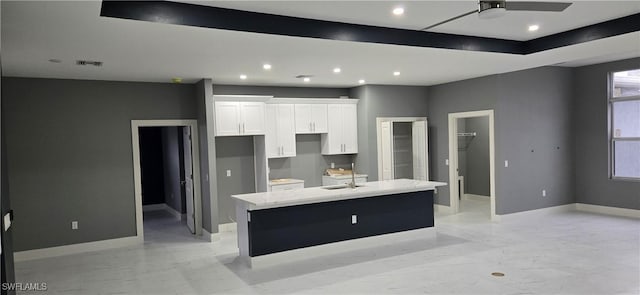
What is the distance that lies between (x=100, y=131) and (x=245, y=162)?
231 cm

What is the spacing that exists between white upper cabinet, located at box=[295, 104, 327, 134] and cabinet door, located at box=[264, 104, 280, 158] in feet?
1.40

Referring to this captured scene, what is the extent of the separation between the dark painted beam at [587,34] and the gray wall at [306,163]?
3918 millimetres

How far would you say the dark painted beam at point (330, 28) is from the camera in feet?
11.1

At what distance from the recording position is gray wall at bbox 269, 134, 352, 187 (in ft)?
25.3

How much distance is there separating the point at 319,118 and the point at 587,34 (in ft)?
14.1

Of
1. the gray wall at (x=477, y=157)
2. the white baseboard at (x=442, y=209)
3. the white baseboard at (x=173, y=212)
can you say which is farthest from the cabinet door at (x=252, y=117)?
the gray wall at (x=477, y=157)

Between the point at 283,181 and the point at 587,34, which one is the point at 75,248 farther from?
the point at 587,34

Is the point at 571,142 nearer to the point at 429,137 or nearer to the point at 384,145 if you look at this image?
the point at 429,137

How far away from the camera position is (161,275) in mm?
4977

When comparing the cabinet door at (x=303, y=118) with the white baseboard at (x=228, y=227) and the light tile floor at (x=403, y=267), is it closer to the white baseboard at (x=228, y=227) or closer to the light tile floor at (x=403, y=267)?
the white baseboard at (x=228, y=227)

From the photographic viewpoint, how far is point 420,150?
8250mm

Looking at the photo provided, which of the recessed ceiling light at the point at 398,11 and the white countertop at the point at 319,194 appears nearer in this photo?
the recessed ceiling light at the point at 398,11

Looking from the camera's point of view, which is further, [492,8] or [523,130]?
[523,130]

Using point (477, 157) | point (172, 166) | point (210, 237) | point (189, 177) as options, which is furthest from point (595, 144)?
point (172, 166)
